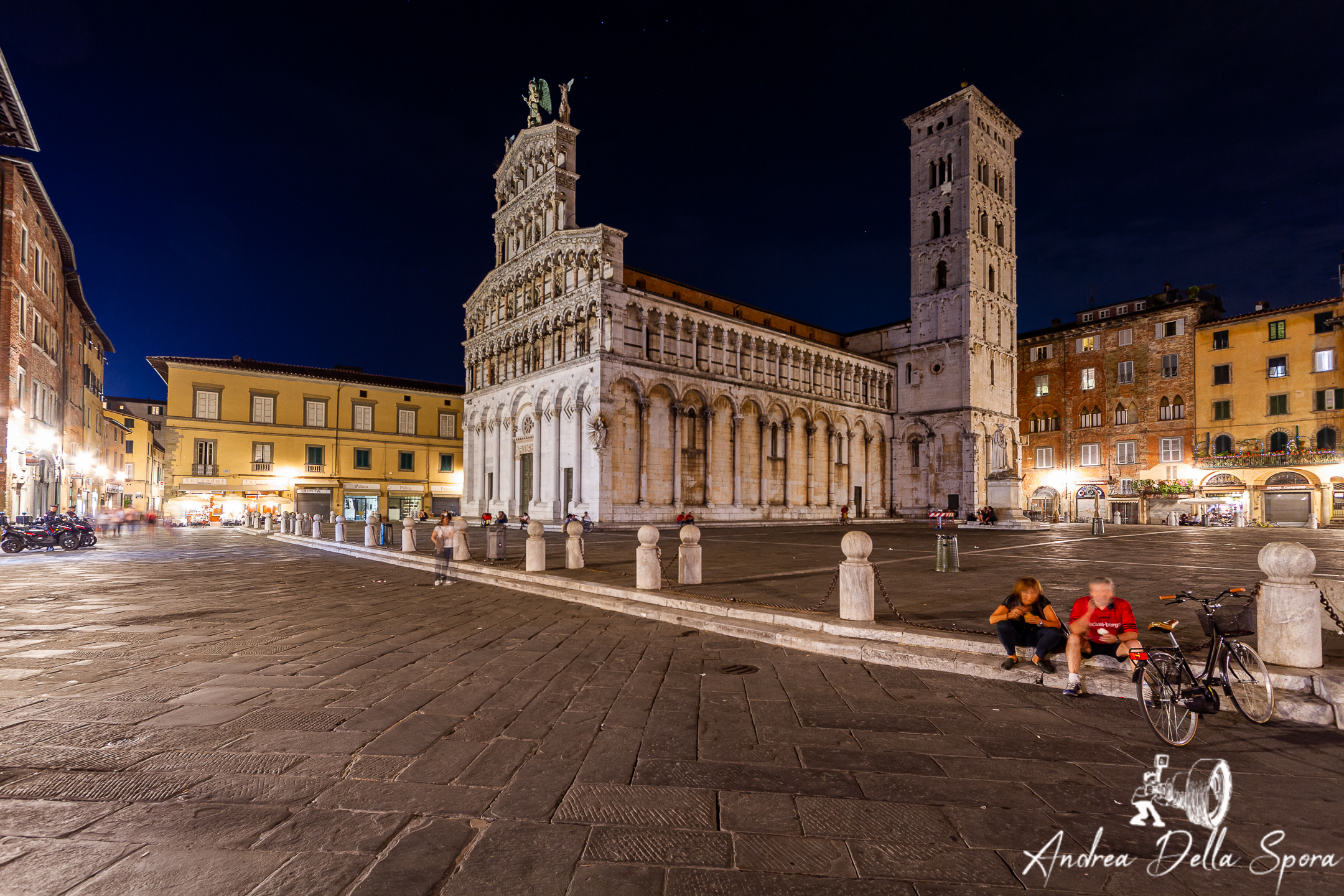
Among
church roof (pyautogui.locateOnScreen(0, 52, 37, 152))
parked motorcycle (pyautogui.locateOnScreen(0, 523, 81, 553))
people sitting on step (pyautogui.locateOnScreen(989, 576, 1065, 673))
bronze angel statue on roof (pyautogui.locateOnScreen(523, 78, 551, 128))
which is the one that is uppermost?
bronze angel statue on roof (pyautogui.locateOnScreen(523, 78, 551, 128))

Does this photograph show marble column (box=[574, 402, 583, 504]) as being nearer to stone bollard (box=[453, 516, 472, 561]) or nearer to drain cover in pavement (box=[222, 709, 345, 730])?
stone bollard (box=[453, 516, 472, 561])

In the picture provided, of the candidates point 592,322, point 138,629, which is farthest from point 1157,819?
point 592,322

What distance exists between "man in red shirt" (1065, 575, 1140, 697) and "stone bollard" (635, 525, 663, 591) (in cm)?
534

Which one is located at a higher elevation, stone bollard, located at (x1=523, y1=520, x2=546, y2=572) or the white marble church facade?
the white marble church facade

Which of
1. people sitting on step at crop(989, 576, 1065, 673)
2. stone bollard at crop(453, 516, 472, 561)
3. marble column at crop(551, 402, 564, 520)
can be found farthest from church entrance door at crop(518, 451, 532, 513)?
people sitting on step at crop(989, 576, 1065, 673)

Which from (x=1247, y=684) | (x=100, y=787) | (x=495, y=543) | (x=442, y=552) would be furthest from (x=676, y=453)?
(x=100, y=787)

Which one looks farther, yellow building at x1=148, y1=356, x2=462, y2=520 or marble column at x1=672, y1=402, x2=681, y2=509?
yellow building at x1=148, y1=356, x2=462, y2=520

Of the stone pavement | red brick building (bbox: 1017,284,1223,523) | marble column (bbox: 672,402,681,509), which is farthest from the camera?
red brick building (bbox: 1017,284,1223,523)

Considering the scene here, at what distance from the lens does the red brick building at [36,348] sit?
829 inches

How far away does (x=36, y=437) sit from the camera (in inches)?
929

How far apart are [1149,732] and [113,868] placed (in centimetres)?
541

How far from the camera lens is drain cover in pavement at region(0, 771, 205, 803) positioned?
10.0 ft

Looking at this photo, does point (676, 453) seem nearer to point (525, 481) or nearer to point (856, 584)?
point (525, 481)

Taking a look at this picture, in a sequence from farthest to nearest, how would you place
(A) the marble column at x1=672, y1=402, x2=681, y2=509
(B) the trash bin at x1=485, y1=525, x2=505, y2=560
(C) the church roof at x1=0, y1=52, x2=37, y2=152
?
(A) the marble column at x1=672, y1=402, x2=681, y2=509 → (C) the church roof at x1=0, y1=52, x2=37, y2=152 → (B) the trash bin at x1=485, y1=525, x2=505, y2=560
